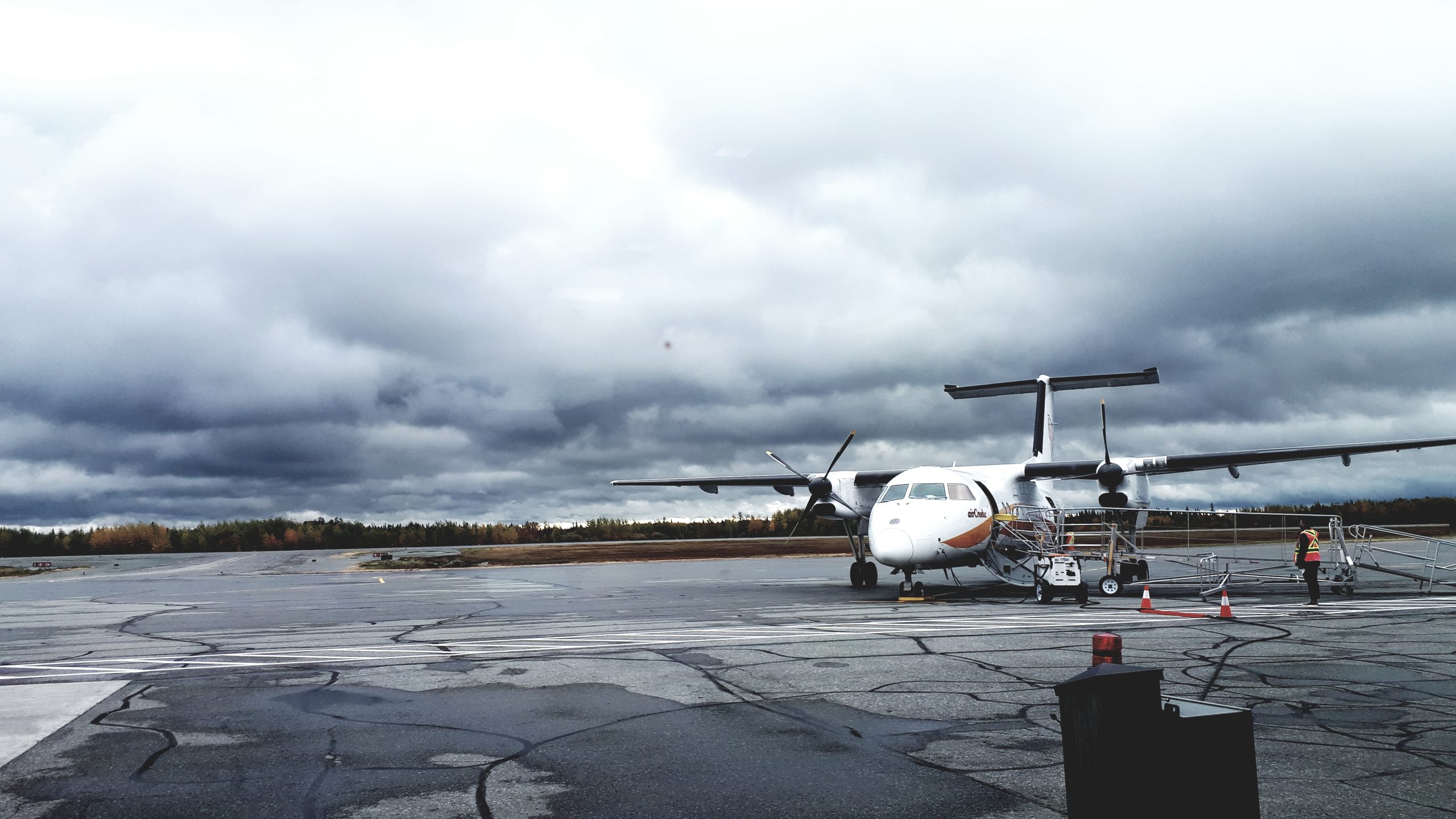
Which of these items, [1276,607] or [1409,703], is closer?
[1409,703]

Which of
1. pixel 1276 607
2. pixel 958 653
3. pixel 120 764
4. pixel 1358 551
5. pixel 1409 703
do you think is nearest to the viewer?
pixel 120 764

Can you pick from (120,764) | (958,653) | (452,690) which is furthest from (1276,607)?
(120,764)

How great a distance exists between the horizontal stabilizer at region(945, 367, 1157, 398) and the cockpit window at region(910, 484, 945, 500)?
10618 millimetres

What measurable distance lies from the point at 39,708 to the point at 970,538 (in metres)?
16.7

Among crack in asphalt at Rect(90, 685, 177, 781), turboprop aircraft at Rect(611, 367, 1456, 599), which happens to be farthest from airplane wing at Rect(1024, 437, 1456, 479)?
crack in asphalt at Rect(90, 685, 177, 781)

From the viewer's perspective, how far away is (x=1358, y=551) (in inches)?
862

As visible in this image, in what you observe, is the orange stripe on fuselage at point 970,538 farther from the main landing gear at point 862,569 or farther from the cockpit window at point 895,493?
the main landing gear at point 862,569

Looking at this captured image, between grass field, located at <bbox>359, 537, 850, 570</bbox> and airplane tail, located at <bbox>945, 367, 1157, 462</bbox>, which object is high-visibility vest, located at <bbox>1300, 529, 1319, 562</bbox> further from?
grass field, located at <bbox>359, 537, 850, 570</bbox>

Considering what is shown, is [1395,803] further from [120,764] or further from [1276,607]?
[1276,607]

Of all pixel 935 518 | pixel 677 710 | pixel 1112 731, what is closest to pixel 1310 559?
pixel 935 518

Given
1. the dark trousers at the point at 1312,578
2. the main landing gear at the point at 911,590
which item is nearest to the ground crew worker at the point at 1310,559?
the dark trousers at the point at 1312,578

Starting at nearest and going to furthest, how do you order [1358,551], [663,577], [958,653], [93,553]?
[958,653], [1358,551], [663,577], [93,553]

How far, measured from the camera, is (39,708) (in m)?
8.20

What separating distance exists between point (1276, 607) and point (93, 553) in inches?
2992
